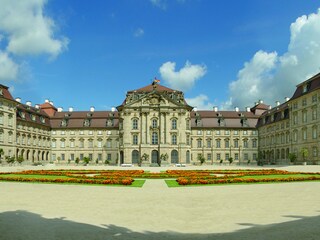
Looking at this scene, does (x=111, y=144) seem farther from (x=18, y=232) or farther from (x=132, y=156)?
(x=18, y=232)

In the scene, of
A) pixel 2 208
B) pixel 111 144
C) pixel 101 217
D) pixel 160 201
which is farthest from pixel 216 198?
pixel 111 144

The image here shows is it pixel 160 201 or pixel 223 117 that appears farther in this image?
pixel 223 117

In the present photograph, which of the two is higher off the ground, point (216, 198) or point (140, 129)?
point (140, 129)

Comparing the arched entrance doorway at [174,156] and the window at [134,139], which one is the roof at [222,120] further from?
the window at [134,139]

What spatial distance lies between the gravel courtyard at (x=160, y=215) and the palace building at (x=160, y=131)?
44.6 m

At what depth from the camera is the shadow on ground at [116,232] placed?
28.6 feet

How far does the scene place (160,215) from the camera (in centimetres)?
1202

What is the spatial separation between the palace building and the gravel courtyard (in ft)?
146

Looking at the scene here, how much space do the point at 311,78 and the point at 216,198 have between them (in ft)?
160

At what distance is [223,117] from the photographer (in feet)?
281

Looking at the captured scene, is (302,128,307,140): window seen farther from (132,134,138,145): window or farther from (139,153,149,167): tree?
(132,134,138,145): window

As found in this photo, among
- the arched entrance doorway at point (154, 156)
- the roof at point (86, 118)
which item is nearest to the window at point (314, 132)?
the arched entrance doorway at point (154, 156)

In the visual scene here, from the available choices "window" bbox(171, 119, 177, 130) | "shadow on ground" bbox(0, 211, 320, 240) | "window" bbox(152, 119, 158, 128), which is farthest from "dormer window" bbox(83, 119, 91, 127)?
"shadow on ground" bbox(0, 211, 320, 240)

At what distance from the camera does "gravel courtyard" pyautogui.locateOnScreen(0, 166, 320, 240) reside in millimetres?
9204
